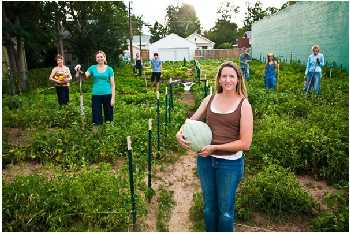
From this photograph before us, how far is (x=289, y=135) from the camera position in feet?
21.2

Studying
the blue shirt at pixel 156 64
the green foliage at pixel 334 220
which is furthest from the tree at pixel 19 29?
the green foliage at pixel 334 220

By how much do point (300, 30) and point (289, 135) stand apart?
17.2 m

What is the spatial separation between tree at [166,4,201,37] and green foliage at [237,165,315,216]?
82750 millimetres

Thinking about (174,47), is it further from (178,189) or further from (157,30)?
(178,189)

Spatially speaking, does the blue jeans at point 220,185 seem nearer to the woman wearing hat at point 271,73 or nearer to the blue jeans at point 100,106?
the blue jeans at point 100,106

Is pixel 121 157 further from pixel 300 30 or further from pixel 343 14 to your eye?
pixel 300 30

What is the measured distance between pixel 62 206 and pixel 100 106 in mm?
3295

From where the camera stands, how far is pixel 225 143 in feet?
11.1

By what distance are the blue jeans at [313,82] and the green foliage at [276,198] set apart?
706cm

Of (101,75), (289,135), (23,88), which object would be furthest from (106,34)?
(289,135)

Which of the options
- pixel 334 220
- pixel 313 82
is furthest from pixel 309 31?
pixel 334 220

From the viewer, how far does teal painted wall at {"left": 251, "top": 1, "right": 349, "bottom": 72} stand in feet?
52.6

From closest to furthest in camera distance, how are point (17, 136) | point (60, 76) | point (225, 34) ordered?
point (17, 136) < point (60, 76) < point (225, 34)

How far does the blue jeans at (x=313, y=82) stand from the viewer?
11452 mm
